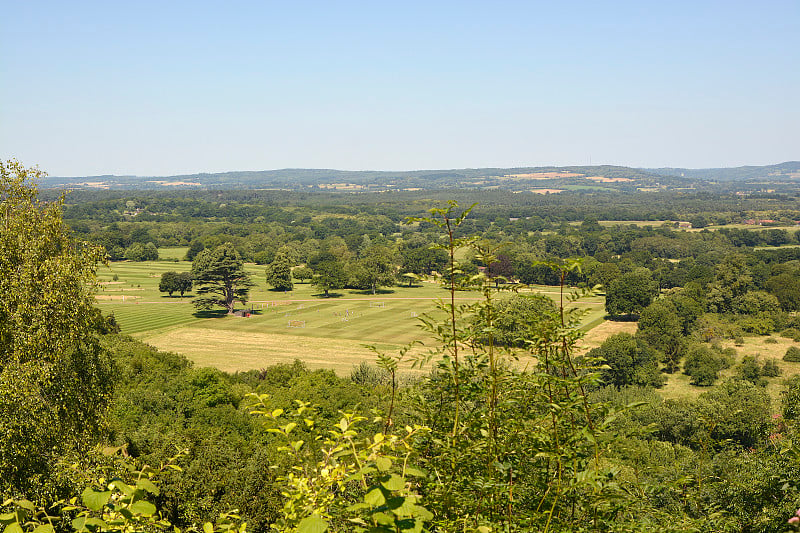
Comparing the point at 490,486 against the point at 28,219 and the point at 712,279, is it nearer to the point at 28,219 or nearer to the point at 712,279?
the point at 28,219

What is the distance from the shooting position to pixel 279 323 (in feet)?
281

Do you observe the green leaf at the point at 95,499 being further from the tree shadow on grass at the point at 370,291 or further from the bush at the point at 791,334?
the tree shadow on grass at the point at 370,291

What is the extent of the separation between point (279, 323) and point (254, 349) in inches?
612

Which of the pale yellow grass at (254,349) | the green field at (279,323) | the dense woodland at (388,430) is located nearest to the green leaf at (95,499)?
the dense woodland at (388,430)

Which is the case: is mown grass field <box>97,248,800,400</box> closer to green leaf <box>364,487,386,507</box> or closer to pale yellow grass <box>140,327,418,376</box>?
pale yellow grass <box>140,327,418,376</box>

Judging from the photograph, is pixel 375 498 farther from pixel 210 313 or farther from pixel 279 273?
pixel 279 273

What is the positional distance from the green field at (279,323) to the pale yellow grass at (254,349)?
12 cm

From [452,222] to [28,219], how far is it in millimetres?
19144

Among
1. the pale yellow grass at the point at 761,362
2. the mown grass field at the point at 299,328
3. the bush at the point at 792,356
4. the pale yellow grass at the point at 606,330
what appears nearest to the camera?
the pale yellow grass at the point at 761,362

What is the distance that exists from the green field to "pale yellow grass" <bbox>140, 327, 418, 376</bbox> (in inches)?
4.7

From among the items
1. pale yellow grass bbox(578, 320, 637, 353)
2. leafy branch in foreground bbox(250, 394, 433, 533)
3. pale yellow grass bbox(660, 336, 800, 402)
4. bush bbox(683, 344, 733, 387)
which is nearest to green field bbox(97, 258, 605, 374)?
pale yellow grass bbox(578, 320, 637, 353)

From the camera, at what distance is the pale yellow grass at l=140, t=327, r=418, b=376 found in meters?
62.6

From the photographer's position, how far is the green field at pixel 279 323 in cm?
6706

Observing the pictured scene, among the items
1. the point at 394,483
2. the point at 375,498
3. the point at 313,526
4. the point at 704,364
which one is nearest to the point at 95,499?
the point at 313,526
